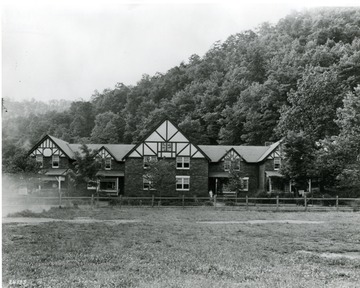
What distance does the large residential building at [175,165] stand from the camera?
41.7 m

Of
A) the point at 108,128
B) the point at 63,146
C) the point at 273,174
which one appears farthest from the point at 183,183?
the point at 108,128

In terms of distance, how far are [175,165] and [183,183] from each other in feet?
7.21

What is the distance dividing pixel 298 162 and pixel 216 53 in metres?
26.1

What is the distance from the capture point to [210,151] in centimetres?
4741

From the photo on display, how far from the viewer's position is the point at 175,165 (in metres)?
41.9

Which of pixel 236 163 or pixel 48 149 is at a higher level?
pixel 48 149

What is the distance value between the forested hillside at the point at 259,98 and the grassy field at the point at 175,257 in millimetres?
16368

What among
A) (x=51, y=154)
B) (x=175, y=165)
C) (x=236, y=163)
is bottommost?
(x=175, y=165)

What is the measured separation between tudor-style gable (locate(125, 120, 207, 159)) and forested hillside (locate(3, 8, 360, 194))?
6.38 m

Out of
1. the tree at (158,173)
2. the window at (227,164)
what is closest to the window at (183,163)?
the tree at (158,173)

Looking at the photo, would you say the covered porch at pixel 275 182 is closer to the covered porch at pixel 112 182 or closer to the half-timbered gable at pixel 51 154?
the covered porch at pixel 112 182

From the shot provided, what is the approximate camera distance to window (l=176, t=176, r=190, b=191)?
4219cm

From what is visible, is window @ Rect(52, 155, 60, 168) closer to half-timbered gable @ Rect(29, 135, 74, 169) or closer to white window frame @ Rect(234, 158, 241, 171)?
half-timbered gable @ Rect(29, 135, 74, 169)

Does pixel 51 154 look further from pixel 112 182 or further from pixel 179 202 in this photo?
pixel 179 202
